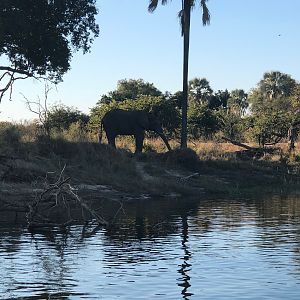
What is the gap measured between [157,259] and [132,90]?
259ft

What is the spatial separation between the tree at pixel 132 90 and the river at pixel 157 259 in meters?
60.0

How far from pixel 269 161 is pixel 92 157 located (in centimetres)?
1396

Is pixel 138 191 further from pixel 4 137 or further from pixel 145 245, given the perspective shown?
pixel 145 245

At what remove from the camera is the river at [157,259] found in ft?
41.9

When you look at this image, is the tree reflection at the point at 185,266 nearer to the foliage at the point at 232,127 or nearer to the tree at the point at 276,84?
the foliage at the point at 232,127

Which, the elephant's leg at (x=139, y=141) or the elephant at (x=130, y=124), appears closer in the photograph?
the elephant's leg at (x=139, y=141)

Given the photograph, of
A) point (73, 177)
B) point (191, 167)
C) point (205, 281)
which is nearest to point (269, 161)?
point (191, 167)

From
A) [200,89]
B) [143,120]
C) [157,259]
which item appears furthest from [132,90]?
[157,259]

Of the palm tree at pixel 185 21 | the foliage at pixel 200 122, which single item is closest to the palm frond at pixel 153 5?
the palm tree at pixel 185 21

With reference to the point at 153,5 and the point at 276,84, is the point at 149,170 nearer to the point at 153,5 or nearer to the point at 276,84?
the point at 153,5

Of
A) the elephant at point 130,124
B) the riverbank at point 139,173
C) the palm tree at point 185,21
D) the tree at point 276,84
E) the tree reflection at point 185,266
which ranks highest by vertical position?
the tree at point 276,84

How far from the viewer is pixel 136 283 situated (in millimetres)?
13336

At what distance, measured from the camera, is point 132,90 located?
94.1 meters

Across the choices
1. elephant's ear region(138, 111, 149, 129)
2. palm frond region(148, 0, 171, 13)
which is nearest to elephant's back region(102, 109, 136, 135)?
elephant's ear region(138, 111, 149, 129)
